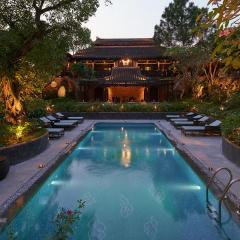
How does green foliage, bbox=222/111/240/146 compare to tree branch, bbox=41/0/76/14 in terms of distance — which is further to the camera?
tree branch, bbox=41/0/76/14

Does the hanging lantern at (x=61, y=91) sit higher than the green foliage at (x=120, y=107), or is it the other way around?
the hanging lantern at (x=61, y=91)

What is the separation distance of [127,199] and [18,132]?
19.3 feet

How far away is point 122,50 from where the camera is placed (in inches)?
1839

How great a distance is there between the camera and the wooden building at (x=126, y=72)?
133 feet

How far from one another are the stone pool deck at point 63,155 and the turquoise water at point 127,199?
36 cm

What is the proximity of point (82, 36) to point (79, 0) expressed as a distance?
1322 mm

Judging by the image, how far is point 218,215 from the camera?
762cm

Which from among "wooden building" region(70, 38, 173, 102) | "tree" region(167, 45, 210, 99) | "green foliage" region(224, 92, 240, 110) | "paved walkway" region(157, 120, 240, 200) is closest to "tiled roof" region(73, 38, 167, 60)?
"wooden building" region(70, 38, 173, 102)

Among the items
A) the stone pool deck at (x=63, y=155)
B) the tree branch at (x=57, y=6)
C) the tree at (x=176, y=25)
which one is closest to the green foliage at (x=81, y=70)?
the tree at (x=176, y=25)

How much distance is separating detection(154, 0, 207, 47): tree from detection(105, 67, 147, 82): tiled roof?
8750 mm

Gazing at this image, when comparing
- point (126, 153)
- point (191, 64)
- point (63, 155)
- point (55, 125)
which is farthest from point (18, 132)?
point (191, 64)

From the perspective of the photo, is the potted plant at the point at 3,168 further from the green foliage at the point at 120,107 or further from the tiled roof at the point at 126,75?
the tiled roof at the point at 126,75

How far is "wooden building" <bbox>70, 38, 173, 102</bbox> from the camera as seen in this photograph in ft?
133

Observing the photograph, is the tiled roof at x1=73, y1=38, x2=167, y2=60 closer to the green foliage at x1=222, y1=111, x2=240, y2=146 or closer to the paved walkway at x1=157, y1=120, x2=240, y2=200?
the paved walkway at x1=157, y1=120, x2=240, y2=200
